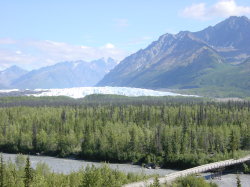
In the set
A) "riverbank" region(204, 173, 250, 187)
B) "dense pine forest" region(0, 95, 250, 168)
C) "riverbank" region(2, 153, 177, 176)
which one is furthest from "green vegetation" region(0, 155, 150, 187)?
"dense pine forest" region(0, 95, 250, 168)

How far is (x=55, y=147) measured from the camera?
15012 centimetres

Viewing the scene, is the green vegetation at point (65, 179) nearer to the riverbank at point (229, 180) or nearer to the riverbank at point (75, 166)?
the riverbank at point (229, 180)

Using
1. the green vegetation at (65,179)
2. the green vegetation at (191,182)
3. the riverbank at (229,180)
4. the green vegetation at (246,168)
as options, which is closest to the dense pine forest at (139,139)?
the green vegetation at (246,168)

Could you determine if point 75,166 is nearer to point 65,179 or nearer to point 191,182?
point 65,179

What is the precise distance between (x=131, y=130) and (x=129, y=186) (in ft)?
230

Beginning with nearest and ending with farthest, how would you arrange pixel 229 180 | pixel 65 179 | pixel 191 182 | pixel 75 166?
1. pixel 65 179
2. pixel 191 182
3. pixel 229 180
4. pixel 75 166

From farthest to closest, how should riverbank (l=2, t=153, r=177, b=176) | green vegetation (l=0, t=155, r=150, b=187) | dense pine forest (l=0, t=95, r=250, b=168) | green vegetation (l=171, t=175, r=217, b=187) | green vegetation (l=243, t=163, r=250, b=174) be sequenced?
dense pine forest (l=0, t=95, r=250, b=168) < riverbank (l=2, t=153, r=177, b=176) < green vegetation (l=243, t=163, r=250, b=174) < green vegetation (l=171, t=175, r=217, b=187) < green vegetation (l=0, t=155, r=150, b=187)

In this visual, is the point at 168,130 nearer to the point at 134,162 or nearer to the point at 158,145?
the point at 158,145

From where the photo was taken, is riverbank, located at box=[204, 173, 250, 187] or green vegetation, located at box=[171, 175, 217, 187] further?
riverbank, located at box=[204, 173, 250, 187]

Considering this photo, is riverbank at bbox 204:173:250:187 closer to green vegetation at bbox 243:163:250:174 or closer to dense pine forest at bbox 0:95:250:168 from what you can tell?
green vegetation at bbox 243:163:250:174

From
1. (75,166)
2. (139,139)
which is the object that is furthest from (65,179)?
(139,139)

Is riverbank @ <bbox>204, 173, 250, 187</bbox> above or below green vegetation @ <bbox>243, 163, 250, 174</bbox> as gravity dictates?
below

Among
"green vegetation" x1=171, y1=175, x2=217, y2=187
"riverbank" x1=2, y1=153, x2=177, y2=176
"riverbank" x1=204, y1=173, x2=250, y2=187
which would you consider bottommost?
"riverbank" x1=2, y1=153, x2=177, y2=176

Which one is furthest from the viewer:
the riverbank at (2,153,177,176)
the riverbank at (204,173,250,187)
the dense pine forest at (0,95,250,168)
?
the dense pine forest at (0,95,250,168)
